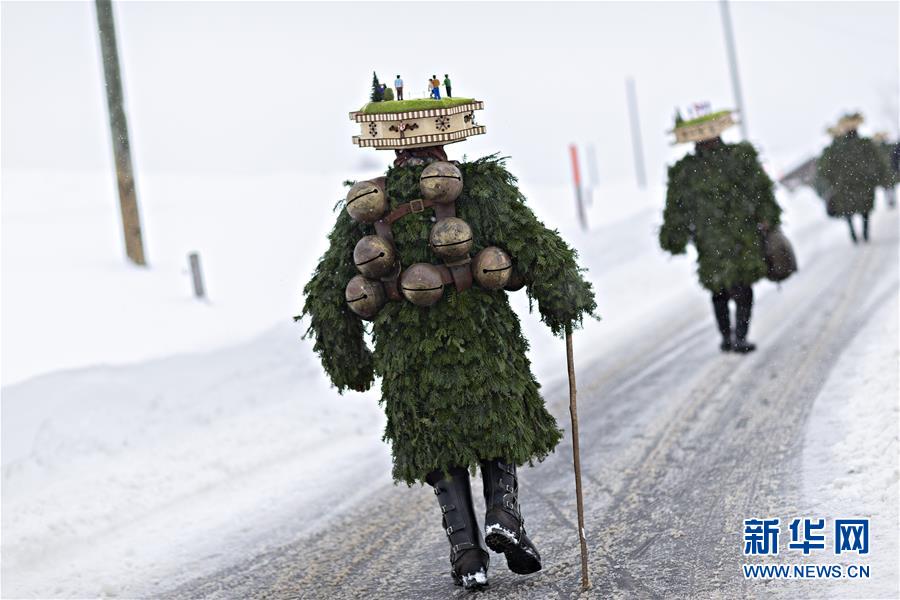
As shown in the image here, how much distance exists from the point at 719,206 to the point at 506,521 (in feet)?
17.8

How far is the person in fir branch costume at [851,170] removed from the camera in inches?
593

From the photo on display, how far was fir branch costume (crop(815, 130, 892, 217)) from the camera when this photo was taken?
1505cm

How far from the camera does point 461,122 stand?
14.1ft

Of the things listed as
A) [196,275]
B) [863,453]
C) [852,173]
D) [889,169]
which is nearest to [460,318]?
[863,453]

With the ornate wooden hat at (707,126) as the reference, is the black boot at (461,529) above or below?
below

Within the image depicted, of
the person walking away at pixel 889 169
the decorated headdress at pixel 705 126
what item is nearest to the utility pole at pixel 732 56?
the person walking away at pixel 889 169

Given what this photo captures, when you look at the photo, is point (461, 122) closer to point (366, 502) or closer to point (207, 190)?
point (366, 502)

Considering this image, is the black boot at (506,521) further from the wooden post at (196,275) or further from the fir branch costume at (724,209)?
the wooden post at (196,275)

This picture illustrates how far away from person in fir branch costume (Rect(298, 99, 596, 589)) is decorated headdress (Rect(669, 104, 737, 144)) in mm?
4914

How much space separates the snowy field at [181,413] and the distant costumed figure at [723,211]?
112cm

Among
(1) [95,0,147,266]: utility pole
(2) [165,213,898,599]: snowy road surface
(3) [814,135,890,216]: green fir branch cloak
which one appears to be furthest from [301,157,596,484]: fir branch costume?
(3) [814,135,890,216]: green fir branch cloak

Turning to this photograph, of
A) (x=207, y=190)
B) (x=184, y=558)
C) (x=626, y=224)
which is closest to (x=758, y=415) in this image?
(x=184, y=558)

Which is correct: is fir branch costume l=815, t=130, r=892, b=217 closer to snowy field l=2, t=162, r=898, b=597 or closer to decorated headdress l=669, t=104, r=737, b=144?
snowy field l=2, t=162, r=898, b=597

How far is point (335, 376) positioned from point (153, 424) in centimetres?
352
